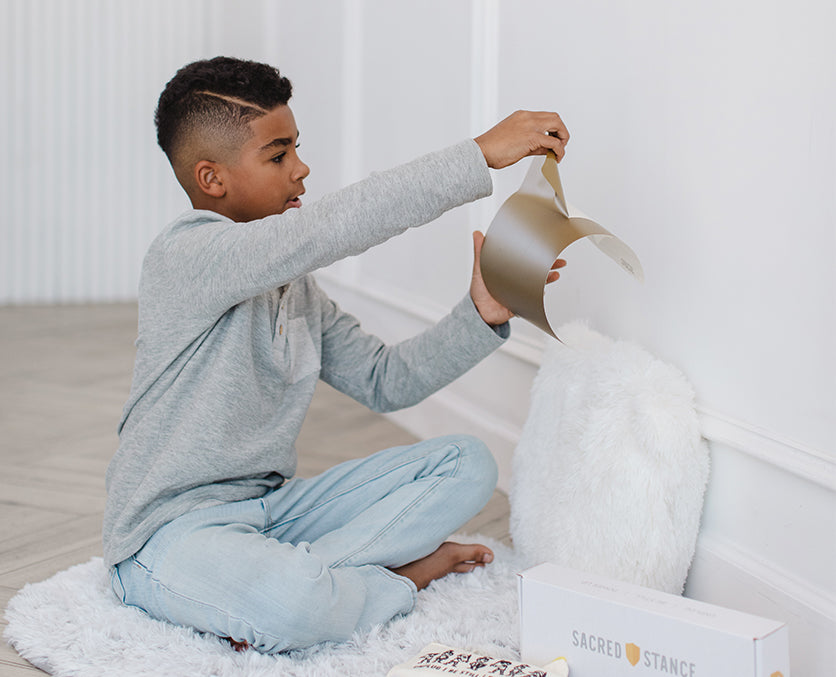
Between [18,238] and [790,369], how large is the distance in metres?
3.29

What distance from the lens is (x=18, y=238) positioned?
11.7 ft

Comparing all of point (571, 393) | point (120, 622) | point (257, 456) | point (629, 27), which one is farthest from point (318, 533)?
point (629, 27)

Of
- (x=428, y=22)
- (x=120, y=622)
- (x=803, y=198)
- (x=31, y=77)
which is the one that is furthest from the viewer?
(x=31, y=77)

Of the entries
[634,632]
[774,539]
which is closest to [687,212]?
[774,539]

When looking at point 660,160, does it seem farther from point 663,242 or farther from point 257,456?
point 257,456

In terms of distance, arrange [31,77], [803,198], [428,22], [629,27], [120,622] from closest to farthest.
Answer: [803,198] → [120,622] → [629,27] → [428,22] → [31,77]

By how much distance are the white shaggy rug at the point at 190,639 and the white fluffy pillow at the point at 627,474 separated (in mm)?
128

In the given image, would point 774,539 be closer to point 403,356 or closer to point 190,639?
point 403,356

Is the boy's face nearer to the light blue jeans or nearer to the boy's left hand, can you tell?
the boy's left hand

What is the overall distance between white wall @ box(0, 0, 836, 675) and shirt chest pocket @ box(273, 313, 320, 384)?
1.35ft

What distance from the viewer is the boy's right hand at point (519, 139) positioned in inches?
37.0

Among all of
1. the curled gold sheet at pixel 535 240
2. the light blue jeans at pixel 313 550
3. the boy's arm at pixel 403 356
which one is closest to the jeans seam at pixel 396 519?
the light blue jeans at pixel 313 550

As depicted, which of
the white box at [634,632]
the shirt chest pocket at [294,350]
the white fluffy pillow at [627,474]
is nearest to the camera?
the white box at [634,632]

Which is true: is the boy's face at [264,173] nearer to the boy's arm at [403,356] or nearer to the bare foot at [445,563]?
the boy's arm at [403,356]
